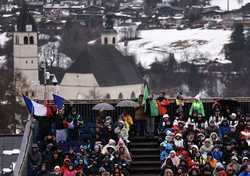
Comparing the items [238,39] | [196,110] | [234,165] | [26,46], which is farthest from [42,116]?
[238,39]

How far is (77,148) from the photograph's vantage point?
928 inches

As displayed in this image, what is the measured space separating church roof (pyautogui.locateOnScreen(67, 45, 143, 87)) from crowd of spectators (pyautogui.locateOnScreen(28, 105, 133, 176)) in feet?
269

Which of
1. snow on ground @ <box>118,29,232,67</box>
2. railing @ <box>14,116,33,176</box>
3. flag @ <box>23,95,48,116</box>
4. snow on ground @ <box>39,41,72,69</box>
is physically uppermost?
flag @ <box>23,95,48,116</box>

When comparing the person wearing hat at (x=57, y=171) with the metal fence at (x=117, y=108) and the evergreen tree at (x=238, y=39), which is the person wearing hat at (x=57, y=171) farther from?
the evergreen tree at (x=238, y=39)

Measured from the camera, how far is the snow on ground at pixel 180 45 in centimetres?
16088

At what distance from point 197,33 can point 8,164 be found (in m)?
163

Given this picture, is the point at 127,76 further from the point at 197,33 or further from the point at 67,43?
the point at 197,33

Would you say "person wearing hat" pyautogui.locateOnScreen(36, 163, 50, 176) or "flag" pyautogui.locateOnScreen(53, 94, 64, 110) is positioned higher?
"flag" pyautogui.locateOnScreen(53, 94, 64, 110)

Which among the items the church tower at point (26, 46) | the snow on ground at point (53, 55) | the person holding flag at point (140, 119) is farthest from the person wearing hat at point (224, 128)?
the snow on ground at point (53, 55)

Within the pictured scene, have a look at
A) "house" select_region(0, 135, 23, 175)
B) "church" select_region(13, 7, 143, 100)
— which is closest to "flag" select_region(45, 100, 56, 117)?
"house" select_region(0, 135, 23, 175)

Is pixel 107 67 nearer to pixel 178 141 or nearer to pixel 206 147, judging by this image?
pixel 178 141

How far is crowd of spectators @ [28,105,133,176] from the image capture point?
2164 centimetres

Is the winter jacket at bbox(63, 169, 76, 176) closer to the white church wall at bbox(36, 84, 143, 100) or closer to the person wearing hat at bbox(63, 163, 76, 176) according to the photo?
the person wearing hat at bbox(63, 163, 76, 176)

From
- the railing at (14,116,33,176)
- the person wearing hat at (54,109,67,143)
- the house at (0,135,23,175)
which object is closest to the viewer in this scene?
the railing at (14,116,33,176)
